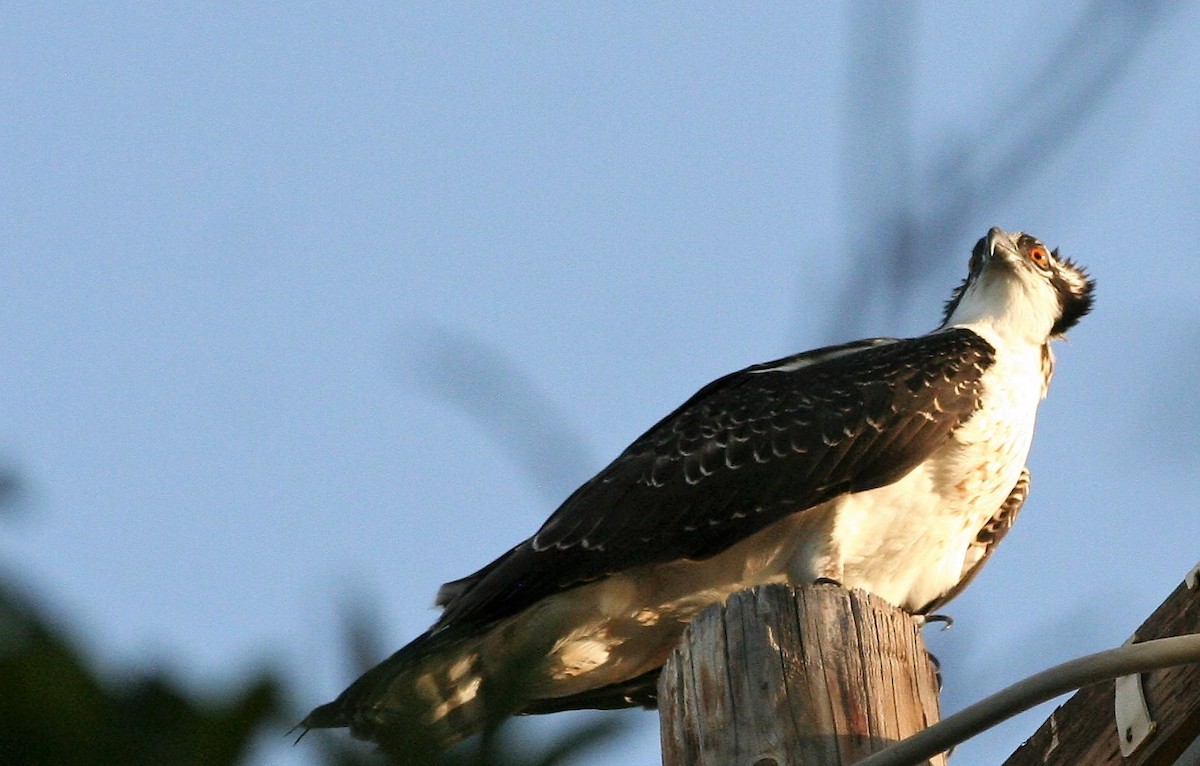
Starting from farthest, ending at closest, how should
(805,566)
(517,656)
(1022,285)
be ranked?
1. (1022,285)
2. (805,566)
3. (517,656)

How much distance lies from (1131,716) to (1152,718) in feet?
0.24

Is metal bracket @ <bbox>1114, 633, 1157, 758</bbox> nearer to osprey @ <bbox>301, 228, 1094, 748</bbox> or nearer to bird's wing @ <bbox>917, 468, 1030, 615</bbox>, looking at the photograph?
osprey @ <bbox>301, 228, 1094, 748</bbox>

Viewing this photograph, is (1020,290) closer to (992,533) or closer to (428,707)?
(992,533)

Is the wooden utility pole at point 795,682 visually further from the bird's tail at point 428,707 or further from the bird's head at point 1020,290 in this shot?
the bird's head at point 1020,290

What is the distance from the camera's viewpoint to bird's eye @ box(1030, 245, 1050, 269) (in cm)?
771

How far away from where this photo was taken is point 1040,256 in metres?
7.77

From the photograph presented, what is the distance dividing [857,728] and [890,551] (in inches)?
99.0

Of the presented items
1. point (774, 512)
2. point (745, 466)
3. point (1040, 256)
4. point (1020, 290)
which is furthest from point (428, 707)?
point (1040, 256)

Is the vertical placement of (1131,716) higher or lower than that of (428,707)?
higher

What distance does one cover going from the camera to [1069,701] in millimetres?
4012

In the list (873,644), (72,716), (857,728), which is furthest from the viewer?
(873,644)

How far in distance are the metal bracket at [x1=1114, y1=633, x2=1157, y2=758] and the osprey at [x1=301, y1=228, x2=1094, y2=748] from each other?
2.09m

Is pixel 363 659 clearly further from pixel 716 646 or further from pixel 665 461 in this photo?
pixel 665 461

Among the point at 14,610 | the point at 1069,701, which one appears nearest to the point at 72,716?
the point at 14,610
